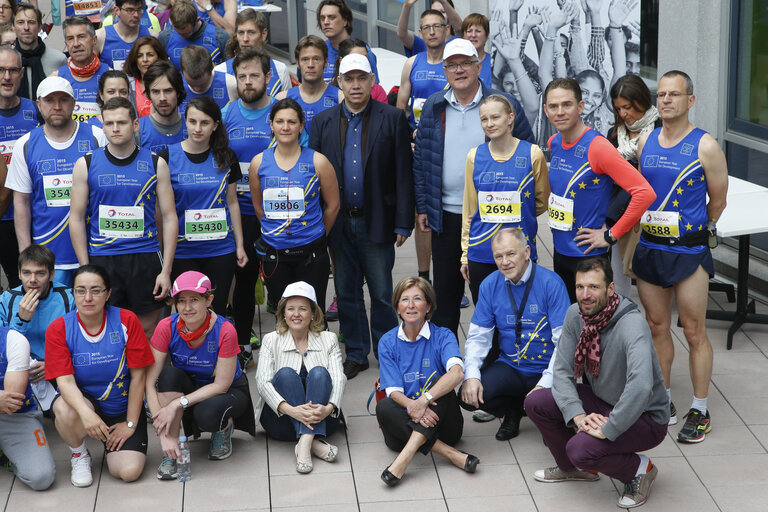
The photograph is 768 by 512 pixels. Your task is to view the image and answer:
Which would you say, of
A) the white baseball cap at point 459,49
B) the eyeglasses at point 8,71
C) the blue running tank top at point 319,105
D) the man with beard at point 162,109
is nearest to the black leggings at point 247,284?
the man with beard at point 162,109

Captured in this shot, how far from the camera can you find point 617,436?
4758 mm

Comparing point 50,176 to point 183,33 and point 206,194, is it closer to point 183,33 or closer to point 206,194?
point 206,194

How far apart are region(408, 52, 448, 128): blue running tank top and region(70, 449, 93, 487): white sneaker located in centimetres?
353

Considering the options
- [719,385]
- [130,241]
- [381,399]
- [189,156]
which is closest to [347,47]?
[189,156]

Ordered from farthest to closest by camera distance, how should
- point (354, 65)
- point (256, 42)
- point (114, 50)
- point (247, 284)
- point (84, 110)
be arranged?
point (114, 50) → point (256, 42) → point (84, 110) → point (247, 284) → point (354, 65)

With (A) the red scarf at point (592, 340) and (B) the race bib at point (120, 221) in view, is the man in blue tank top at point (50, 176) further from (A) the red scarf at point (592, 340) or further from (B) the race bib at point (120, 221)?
(A) the red scarf at point (592, 340)

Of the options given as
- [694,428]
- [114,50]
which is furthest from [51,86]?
[694,428]

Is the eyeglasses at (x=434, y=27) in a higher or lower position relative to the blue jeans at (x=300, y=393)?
higher

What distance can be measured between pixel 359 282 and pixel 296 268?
0.54 m

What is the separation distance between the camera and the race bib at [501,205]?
5.77 metres

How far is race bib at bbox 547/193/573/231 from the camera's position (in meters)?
5.58

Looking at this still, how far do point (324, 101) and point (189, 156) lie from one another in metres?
1.23

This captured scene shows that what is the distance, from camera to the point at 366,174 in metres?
6.25

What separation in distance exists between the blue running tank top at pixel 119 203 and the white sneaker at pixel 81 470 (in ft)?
3.81
